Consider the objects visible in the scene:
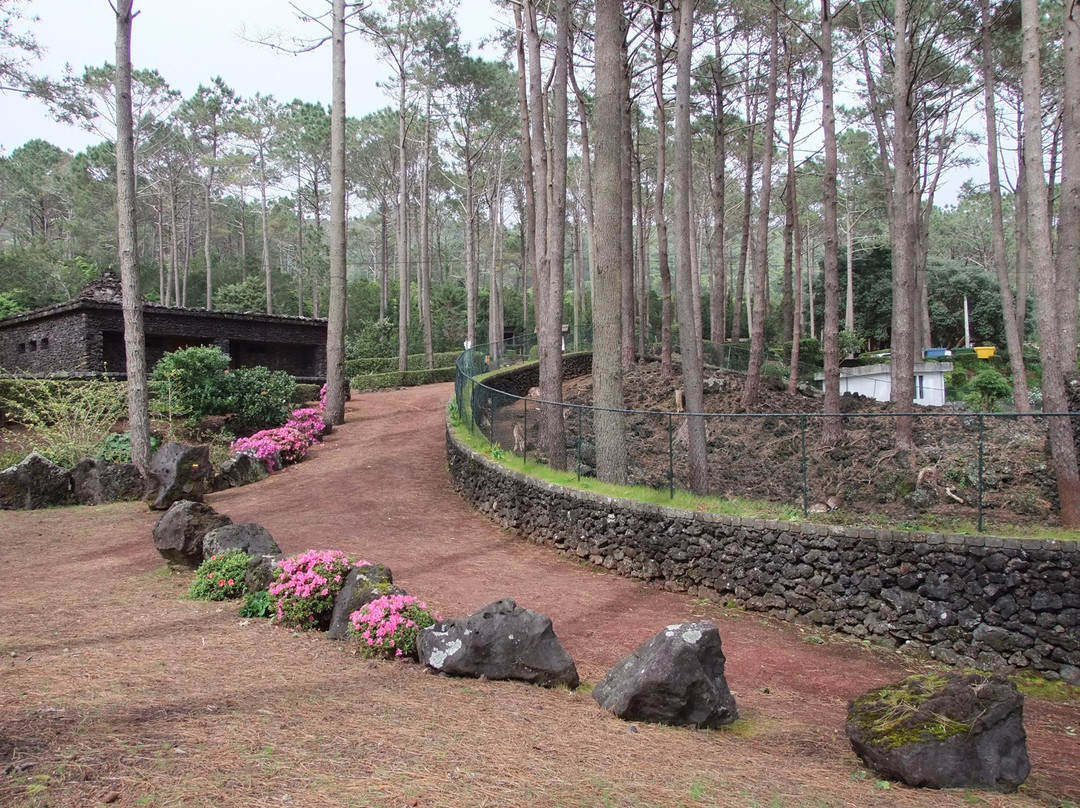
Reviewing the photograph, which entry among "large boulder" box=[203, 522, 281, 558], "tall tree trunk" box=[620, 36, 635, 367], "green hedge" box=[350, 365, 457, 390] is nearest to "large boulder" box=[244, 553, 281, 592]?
"large boulder" box=[203, 522, 281, 558]

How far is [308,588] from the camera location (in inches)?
244

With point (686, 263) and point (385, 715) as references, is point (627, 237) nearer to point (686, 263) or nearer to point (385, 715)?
point (686, 263)

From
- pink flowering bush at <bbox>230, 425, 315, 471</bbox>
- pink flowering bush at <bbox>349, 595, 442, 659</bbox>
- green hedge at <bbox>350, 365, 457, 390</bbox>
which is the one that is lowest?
pink flowering bush at <bbox>349, 595, 442, 659</bbox>

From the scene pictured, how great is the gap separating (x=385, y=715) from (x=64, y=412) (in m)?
13.4

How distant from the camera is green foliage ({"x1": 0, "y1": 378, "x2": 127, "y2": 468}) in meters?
13.8

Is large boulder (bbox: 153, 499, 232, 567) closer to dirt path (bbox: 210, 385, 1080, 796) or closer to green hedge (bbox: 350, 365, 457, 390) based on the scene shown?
dirt path (bbox: 210, 385, 1080, 796)

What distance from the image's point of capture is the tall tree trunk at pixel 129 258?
12820 mm

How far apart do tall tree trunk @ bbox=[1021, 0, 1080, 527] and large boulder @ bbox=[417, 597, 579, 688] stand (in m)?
6.51

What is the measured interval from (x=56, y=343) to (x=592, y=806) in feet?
73.3

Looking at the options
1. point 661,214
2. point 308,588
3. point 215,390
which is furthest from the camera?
point 661,214

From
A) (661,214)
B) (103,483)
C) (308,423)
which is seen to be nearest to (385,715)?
(103,483)

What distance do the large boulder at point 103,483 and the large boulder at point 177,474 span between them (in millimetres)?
663

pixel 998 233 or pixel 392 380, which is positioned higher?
pixel 998 233

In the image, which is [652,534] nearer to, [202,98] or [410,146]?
[410,146]
